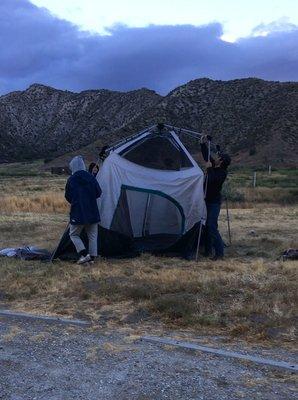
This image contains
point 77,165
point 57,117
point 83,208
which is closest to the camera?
point 83,208

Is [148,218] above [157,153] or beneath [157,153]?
beneath

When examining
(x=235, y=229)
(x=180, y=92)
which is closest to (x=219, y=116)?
(x=180, y=92)

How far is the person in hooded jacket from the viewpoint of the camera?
32.1 feet

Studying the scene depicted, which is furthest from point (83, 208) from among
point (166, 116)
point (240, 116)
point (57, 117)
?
point (57, 117)

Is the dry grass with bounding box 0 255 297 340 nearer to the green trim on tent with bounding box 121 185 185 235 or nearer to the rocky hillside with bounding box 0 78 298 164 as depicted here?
the green trim on tent with bounding box 121 185 185 235

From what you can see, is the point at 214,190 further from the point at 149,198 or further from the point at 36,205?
the point at 36,205

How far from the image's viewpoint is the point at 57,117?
100 m

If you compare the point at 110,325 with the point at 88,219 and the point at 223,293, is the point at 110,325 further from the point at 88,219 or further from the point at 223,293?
the point at 88,219

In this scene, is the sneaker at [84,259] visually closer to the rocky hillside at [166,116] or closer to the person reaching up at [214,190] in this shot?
the person reaching up at [214,190]

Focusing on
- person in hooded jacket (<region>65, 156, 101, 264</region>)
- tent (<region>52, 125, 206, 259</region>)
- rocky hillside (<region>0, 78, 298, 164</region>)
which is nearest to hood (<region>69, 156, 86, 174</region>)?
person in hooded jacket (<region>65, 156, 101, 264</region>)

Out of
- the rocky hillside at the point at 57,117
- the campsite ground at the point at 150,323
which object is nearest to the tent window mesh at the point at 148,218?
the campsite ground at the point at 150,323

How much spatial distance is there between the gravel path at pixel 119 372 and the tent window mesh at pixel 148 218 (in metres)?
5.10

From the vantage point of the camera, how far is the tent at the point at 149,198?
35.4 feet

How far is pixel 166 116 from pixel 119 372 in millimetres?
71440
